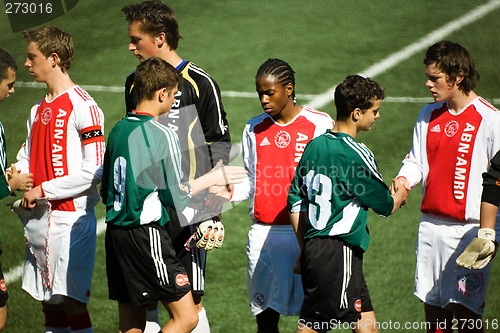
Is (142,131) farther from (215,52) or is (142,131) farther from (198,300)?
(215,52)

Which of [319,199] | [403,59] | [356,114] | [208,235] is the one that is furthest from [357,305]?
[403,59]

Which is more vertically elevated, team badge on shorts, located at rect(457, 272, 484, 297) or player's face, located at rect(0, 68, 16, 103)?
player's face, located at rect(0, 68, 16, 103)

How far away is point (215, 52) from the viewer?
1221 cm

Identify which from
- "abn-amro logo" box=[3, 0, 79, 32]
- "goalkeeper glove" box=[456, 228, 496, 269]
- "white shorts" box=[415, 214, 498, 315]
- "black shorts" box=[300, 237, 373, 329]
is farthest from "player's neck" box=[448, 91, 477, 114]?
"abn-amro logo" box=[3, 0, 79, 32]

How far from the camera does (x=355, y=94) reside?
604cm

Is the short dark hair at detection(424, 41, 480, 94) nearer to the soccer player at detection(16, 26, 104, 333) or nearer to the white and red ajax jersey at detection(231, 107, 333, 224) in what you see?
the white and red ajax jersey at detection(231, 107, 333, 224)

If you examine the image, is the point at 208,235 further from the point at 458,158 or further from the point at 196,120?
the point at 458,158

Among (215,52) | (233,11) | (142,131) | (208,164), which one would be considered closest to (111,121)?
(215,52)

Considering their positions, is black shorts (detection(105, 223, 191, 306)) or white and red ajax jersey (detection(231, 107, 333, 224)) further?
white and red ajax jersey (detection(231, 107, 333, 224))

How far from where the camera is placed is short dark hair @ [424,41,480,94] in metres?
6.68

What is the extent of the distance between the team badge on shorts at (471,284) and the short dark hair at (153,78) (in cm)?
243

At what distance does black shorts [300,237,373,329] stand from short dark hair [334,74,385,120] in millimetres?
853

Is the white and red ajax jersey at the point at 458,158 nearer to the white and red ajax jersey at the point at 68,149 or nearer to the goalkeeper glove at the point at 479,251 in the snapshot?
the goalkeeper glove at the point at 479,251

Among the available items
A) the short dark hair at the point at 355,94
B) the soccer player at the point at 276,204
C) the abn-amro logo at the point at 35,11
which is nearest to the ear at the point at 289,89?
the soccer player at the point at 276,204
